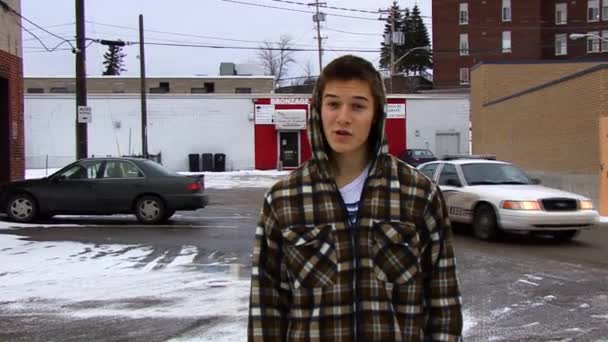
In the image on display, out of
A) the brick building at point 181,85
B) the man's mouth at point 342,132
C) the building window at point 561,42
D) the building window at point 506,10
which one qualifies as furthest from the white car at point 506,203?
the building window at point 561,42

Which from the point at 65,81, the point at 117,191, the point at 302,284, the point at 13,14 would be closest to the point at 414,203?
the point at 302,284

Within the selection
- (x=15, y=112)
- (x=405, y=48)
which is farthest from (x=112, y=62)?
(x=15, y=112)

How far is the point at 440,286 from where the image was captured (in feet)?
7.53

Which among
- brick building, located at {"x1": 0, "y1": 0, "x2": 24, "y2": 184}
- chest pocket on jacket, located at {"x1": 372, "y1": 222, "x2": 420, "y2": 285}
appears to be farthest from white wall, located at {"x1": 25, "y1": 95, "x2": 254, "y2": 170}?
chest pocket on jacket, located at {"x1": 372, "y1": 222, "x2": 420, "y2": 285}

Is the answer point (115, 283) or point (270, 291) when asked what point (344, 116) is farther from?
point (115, 283)

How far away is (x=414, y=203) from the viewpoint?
2.27m

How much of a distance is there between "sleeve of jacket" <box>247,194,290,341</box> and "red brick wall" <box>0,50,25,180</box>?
50.4 feet

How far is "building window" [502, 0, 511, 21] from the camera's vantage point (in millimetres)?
65812

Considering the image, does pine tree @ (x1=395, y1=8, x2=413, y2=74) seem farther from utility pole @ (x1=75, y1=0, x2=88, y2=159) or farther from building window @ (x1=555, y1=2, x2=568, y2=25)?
utility pole @ (x1=75, y1=0, x2=88, y2=159)

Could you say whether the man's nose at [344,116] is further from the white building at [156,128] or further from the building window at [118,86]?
the building window at [118,86]

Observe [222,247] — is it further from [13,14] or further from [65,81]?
[65,81]

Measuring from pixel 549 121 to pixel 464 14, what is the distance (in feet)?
156

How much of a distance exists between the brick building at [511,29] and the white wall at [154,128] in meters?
34.9

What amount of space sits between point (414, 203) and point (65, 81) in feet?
177
